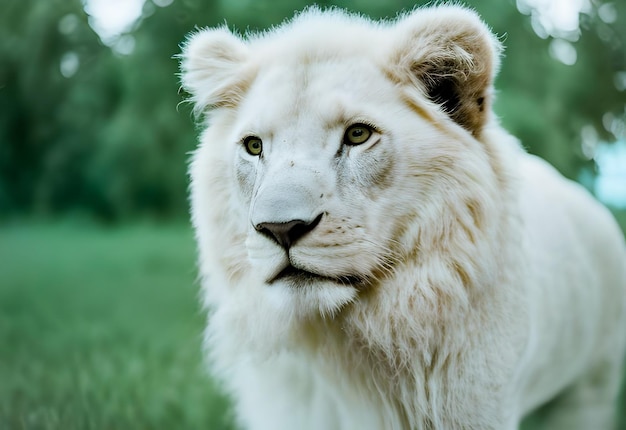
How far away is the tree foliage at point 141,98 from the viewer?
4465 mm

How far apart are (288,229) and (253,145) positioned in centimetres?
36

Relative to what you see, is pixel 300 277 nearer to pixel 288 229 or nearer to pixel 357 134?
pixel 288 229

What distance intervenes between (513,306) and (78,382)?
2321mm

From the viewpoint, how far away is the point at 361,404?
1.82 metres

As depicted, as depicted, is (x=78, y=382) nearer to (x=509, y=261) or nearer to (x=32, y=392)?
(x=32, y=392)

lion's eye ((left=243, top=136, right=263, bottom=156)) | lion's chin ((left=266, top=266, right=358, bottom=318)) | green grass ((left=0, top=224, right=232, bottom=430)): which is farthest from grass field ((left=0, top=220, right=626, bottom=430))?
lion's chin ((left=266, top=266, right=358, bottom=318))

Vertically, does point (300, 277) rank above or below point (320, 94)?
below

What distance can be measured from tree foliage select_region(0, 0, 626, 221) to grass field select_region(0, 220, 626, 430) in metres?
0.32

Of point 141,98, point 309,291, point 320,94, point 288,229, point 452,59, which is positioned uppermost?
point 452,59

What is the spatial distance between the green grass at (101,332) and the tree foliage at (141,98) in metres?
0.33

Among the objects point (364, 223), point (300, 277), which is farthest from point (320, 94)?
point (300, 277)

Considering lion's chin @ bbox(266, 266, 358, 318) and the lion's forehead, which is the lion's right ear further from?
lion's chin @ bbox(266, 266, 358, 318)

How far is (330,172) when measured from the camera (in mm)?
1604

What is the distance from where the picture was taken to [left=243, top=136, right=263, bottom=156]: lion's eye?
1.77 meters
